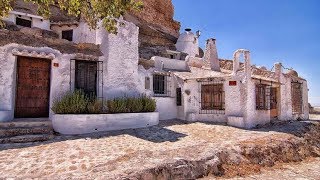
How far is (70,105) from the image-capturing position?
9969 millimetres

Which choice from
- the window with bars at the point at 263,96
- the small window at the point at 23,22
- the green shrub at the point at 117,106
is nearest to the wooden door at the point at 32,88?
the green shrub at the point at 117,106

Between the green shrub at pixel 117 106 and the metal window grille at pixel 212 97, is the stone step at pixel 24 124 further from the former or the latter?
the metal window grille at pixel 212 97

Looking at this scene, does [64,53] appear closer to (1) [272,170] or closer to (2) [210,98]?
(2) [210,98]

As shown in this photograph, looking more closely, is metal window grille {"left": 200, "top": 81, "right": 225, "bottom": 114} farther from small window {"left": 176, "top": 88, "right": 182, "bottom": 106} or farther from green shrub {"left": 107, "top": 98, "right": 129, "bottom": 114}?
green shrub {"left": 107, "top": 98, "right": 129, "bottom": 114}

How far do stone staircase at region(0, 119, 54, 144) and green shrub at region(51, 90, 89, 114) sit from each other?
707mm

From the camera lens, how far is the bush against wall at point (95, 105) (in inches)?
391

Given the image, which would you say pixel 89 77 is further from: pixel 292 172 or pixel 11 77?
pixel 292 172

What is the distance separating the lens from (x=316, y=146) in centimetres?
1168

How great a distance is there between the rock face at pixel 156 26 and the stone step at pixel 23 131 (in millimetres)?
17387

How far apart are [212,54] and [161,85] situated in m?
6.14

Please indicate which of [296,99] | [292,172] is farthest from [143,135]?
[296,99]

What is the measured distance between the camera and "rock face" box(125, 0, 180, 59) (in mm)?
28106

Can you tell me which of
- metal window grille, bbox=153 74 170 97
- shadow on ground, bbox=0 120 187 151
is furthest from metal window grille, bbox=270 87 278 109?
shadow on ground, bbox=0 120 187 151

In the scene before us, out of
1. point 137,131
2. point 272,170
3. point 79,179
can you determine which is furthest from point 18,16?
point 272,170
